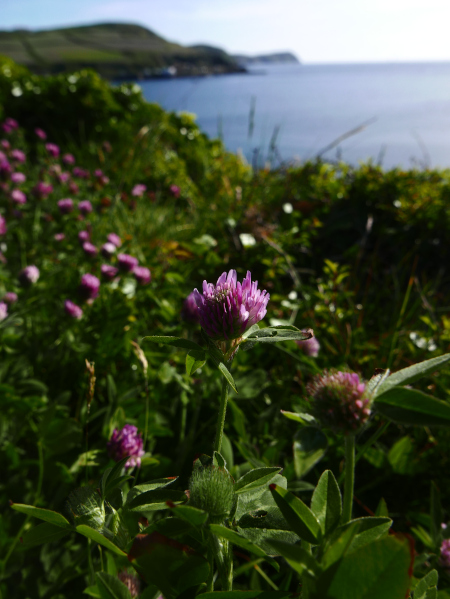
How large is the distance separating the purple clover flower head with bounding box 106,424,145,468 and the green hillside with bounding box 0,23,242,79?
23181 mm

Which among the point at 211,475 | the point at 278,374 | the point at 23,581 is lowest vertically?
the point at 23,581

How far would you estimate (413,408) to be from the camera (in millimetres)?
342

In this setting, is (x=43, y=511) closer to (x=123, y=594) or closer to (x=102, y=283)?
(x=123, y=594)

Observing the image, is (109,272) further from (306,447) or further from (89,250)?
(306,447)

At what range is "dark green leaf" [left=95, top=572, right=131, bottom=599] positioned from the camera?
37cm

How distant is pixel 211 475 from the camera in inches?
14.1

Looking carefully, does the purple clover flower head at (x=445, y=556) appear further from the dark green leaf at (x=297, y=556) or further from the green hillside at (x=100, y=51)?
the green hillside at (x=100, y=51)

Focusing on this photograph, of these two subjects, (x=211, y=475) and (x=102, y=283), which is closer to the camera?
(x=211, y=475)

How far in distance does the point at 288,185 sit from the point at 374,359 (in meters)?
1.13

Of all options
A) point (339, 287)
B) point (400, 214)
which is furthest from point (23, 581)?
point (400, 214)

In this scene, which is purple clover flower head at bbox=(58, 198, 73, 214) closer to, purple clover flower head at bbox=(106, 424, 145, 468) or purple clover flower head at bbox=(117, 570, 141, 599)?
purple clover flower head at bbox=(106, 424, 145, 468)

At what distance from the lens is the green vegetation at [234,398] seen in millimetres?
357

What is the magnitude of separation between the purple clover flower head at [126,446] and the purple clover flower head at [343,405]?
16.3 inches

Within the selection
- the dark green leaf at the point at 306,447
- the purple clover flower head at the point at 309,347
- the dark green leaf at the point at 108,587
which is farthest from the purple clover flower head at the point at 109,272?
the dark green leaf at the point at 108,587
